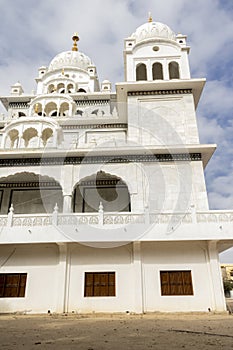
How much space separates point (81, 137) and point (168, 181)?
22.3 feet

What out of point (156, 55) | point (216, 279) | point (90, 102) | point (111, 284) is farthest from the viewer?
point (90, 102)

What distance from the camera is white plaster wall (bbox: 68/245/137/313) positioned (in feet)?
31.3

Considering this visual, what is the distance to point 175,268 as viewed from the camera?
32.7 ft

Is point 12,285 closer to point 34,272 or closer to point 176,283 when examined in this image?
point 34,272

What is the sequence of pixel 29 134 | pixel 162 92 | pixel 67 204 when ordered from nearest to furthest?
1. pixel 67 204
2. pixel 162 92
3. pixel 29 134

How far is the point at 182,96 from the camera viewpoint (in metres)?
15.0

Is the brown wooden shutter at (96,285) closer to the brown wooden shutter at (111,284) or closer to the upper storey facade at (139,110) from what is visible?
the brown wooden shutter at (111,284)

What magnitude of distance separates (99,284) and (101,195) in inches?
209

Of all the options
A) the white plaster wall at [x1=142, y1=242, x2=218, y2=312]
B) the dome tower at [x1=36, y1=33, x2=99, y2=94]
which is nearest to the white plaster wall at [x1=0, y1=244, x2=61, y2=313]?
the white plaster wall at [x1=142, y1=242, x2=218, y2=312]

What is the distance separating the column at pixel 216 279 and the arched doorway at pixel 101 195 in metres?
4.90

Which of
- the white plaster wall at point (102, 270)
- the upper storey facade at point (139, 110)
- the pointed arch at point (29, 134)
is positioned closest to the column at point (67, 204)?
the white plaster wall at point (102, 270)

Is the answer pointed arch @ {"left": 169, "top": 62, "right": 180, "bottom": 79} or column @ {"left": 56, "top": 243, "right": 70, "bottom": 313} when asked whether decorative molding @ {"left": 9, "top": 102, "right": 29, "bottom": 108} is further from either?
column @ {"left": 56, "top": 243, "right": 70, "bottom": 313}

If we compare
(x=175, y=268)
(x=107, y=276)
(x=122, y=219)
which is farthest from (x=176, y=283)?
(x=122, y=219)

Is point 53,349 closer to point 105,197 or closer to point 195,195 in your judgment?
point 195,195
